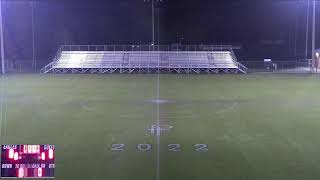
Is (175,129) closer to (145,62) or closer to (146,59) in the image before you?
(145,62)

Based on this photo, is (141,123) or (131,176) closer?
(131,176)

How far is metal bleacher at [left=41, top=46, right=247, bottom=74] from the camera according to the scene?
4409 centimetres

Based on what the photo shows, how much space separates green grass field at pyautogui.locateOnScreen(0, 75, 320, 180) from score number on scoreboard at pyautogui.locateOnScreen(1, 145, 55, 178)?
3.97m

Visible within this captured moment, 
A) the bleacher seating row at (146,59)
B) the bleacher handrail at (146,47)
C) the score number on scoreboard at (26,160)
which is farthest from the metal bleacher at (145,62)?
the score number on scoreboard at (26,160)

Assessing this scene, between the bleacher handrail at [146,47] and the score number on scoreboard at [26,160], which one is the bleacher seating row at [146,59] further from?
the score number on scoreboard at [26,160]

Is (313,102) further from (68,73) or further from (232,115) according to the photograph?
(68,73)

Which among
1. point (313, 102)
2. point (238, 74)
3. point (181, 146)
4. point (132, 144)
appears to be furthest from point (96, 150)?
point (238, 74)

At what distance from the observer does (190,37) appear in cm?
5228

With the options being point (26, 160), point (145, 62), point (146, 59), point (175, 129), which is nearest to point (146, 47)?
point (146, 59)

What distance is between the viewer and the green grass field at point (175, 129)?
11.2 metres

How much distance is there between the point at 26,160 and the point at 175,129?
400 inches

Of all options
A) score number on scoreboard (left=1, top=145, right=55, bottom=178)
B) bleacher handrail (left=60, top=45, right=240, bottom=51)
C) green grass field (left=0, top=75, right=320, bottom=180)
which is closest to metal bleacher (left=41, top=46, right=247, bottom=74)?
bleacher handrail (left=60, top=45, right=240, bottom=51)

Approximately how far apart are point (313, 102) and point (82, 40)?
3245 cm

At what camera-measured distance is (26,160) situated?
20.7ft
